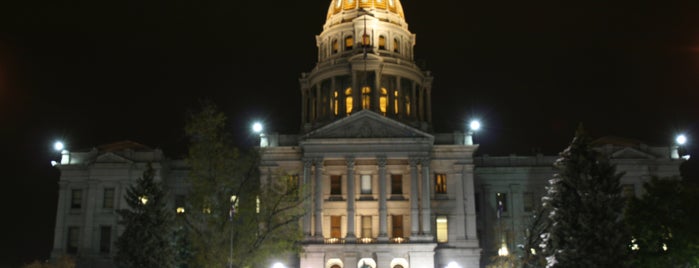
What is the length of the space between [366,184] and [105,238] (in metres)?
23.1

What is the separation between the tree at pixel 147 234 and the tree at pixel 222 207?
154 cm

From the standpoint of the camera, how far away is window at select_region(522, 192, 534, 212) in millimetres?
62719

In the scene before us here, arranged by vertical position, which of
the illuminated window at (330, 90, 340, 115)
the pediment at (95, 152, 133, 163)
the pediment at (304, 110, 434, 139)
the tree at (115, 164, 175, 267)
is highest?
the illuminated window at (330, 90, 340, 115)

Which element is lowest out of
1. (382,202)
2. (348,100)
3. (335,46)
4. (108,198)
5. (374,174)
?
(382,202)

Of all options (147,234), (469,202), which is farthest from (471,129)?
(147,234)

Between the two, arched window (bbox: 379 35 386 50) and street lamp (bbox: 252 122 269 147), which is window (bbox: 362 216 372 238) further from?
arched window (bbox: 379 35 386 50)

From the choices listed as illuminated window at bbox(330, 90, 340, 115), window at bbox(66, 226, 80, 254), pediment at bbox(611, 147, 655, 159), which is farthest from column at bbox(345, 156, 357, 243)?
window at bbox(66, 226, 80, 254)

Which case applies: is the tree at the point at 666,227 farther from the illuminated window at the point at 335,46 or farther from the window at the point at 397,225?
the illuminated window at the point at 335,46

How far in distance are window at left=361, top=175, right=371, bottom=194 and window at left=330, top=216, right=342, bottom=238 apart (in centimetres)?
298

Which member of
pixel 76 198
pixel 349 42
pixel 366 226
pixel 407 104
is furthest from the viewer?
pixel 349 42

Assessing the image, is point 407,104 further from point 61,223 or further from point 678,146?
point 61,223

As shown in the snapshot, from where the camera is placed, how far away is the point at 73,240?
6172cm

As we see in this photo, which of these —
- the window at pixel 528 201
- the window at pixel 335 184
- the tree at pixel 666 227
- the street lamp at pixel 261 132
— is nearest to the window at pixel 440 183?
the window at pixel 335 184

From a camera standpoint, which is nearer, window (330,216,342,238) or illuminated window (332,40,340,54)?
window (330,216,342,238)
